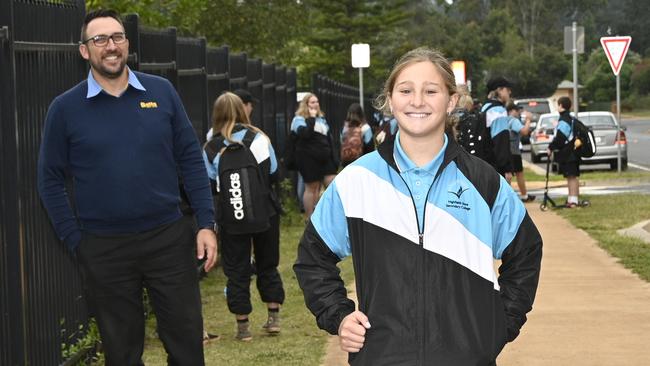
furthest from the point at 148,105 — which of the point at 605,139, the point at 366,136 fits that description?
the point at 605,139

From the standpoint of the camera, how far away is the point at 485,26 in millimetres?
124312

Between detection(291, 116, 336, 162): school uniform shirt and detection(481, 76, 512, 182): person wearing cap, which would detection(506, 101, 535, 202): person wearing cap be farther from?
detection(291, 116, 336, 162): school uniform shirt

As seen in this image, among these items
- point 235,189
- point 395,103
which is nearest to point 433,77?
point 395,103

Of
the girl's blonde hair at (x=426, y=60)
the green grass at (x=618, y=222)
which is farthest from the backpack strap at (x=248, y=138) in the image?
the girl's blonde hair at (x=426, y=60)

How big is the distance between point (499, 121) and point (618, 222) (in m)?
2.40

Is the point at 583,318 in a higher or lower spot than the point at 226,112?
lower

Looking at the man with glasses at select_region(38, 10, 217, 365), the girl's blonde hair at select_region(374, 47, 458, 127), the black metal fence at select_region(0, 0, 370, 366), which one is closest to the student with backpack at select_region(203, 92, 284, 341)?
the black metal fence at select_region(0, 0, 370, 366)

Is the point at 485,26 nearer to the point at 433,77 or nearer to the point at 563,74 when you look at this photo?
the point at 563,74

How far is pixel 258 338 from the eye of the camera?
A: 9.34 meters

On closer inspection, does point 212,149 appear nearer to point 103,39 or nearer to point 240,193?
point 240,193

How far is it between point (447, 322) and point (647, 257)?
923 cm

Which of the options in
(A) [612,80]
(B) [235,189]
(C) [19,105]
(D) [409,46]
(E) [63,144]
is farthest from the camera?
(A) [612,80]

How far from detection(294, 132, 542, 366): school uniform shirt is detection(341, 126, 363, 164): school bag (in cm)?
1356

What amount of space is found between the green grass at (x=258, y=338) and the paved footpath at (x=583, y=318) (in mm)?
207
